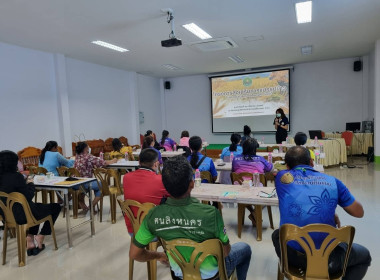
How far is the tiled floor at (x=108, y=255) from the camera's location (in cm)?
271

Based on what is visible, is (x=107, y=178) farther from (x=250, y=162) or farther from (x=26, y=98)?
(x=26, y=98)

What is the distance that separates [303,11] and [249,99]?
5.95 meters

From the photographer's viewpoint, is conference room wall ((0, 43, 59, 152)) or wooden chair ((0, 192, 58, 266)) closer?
wooden chair ((0, 192, 58, 266))

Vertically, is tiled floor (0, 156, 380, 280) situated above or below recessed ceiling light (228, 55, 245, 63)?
below

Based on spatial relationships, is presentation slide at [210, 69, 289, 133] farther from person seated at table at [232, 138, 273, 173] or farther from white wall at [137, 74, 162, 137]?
person seated at table at [232, 138, 273, 173]

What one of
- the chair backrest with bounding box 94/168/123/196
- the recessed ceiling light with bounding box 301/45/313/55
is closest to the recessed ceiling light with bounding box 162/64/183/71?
the recessed ceiling light with bounding box 301/45/313/55

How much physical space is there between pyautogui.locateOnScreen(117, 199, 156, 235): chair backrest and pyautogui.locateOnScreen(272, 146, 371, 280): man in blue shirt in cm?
104

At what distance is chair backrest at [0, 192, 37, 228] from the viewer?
2.81m

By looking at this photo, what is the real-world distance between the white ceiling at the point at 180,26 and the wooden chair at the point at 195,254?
3.98 meters

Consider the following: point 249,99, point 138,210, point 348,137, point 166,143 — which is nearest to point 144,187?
point 138,210

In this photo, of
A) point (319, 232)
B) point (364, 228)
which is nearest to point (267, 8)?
point (364, 228)

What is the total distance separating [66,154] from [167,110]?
19.7ft

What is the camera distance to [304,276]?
5.68 feet

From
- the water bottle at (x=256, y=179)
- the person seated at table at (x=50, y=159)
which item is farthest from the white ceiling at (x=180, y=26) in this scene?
the water bottle at (x=256, y=179)
